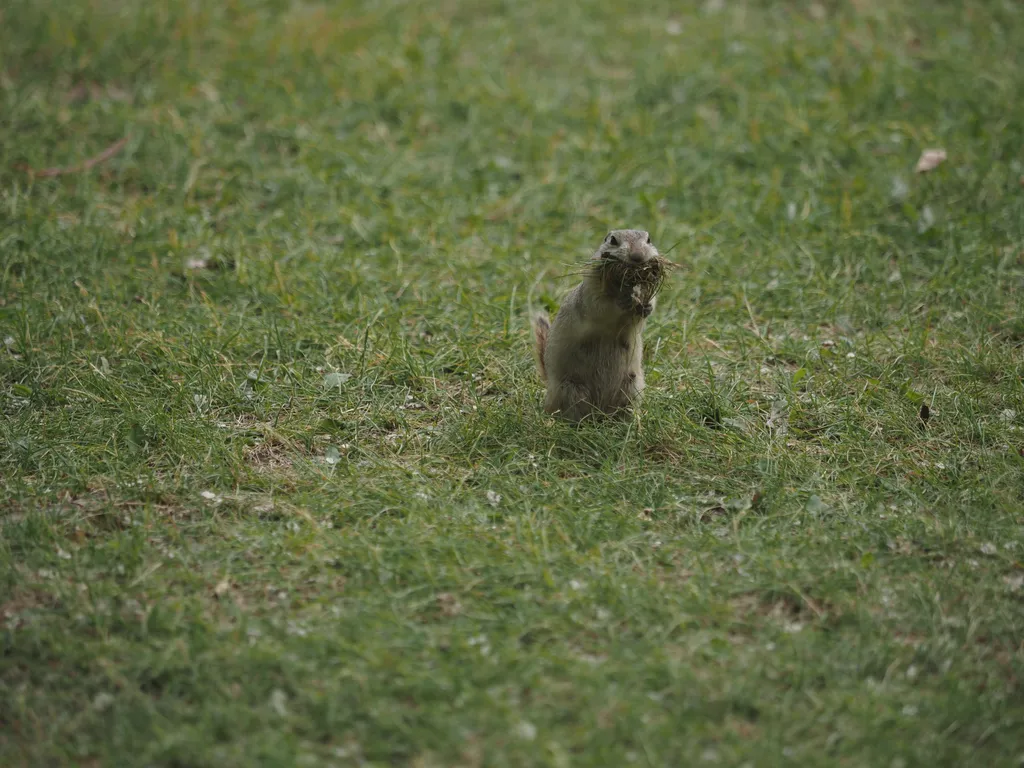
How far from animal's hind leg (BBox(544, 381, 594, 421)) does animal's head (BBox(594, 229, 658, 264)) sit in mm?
523

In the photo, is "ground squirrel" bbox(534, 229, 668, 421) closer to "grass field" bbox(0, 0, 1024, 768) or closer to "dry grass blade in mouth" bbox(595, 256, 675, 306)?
"dry grass blade in mouth" bbox(595, 256, 675, 306)

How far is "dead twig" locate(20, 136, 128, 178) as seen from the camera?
637 cm

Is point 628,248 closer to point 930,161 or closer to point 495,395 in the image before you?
point 495,395

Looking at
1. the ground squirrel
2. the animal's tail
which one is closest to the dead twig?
the animal's tail

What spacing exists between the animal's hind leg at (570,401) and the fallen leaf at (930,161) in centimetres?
317

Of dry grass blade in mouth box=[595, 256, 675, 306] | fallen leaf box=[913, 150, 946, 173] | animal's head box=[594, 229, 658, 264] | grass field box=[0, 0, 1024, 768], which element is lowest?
grass field box=[0, 0, 1024, 768]

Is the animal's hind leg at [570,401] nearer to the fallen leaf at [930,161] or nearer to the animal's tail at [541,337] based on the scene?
the animal's tail at [541,337]

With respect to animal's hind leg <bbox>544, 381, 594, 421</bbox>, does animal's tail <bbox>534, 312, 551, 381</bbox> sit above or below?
above

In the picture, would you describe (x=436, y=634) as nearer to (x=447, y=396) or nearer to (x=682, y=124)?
(x=447, y=396)

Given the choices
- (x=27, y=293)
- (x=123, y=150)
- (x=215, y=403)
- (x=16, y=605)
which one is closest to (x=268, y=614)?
(x=16, y=605)

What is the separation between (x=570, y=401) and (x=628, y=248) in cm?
65

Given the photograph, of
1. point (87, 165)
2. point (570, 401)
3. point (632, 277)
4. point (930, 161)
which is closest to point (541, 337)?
point (570, 401)

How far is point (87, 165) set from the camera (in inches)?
255

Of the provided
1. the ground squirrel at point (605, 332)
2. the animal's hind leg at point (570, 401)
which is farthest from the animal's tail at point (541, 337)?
the animal's hind leg at point (570, 401)
